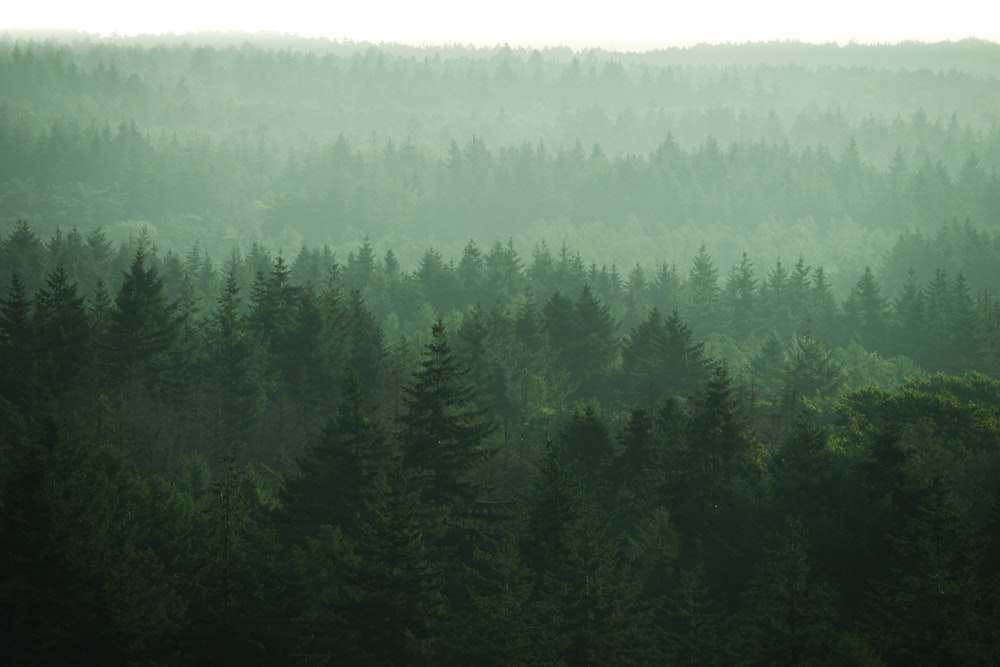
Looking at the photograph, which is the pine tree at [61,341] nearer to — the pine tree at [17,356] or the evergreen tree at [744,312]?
the pine tree at [17,356]

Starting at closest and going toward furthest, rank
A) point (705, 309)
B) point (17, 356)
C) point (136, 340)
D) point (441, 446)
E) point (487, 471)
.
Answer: point (441, 446) → point (487, 471) → point (17, 356) → point (136, 340) → point (705, 309)

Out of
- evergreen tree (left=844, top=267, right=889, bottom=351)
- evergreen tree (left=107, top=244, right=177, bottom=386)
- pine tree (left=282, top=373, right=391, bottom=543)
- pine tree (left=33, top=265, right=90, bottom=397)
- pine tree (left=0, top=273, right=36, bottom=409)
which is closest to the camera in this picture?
pine tree (left=282, top=373, right=391, bottom=543)

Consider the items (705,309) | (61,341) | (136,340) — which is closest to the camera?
(61,341)

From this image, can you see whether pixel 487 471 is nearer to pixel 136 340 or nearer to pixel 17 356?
pixel 136 340

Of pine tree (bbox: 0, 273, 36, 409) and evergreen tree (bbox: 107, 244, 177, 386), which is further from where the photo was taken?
evergreen tree (bbox: 107, 244, 177, 386)

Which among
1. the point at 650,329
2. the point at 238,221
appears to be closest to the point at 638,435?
the point at 650,329

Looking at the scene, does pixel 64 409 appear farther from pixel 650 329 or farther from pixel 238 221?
pixel 238 221

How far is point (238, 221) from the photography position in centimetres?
17788

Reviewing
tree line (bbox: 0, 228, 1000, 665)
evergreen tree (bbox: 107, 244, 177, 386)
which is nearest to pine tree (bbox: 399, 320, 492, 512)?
tree line (bbox: 0, 228, 1000, 665)

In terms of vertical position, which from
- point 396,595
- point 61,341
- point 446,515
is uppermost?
point 61,341

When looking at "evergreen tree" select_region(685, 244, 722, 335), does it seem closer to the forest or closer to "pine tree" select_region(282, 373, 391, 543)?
the forest

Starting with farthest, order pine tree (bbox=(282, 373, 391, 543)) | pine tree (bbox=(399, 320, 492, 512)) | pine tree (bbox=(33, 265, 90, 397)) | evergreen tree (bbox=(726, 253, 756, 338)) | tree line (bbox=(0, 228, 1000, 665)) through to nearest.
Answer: evergreen tree (bbox=(726, 253, 756, 338)) < pine tree (bbox=(33, 265, 90, 397)) < pine tree (bbox=(282, 373, 391, 543)) < pine tree (bbox=(399, 320, 492, 512)) < tree line (bbox=(0, 228, 1000, 665))

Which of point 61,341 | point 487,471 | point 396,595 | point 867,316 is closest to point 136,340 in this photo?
point 61,341

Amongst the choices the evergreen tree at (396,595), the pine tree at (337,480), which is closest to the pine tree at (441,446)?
the pine tree at (337,480)
